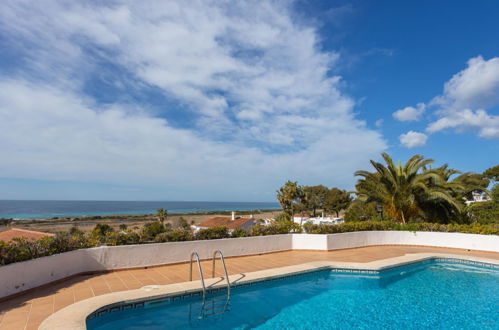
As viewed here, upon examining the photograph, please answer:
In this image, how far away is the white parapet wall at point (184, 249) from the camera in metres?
6.70

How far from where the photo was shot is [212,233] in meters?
11.0

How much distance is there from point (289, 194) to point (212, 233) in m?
22.8

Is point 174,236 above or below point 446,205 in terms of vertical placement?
below

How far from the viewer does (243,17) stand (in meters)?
10.2

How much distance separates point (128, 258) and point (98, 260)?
84cm

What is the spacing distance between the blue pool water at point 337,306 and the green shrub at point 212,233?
11.3ft

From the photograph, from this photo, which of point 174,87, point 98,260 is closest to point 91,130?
point 174,87

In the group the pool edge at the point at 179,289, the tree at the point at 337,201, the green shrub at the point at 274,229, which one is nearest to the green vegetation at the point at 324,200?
the tree at the point at 337,201

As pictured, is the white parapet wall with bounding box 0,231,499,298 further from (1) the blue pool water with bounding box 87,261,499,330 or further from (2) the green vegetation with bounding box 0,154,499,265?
(1) the blue pool water with bounding box 87,261,499,330

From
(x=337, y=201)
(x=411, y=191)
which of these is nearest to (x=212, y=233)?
(x=411, y=191)

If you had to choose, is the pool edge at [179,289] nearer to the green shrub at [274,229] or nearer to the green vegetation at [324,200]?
the green shrub at [274,229]

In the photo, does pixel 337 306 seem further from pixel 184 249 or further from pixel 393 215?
pixel 393 215

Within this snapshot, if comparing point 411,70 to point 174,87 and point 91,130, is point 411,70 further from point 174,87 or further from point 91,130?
point 91,130

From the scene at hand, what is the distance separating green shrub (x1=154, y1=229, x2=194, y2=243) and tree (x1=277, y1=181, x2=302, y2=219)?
76.9 ft
